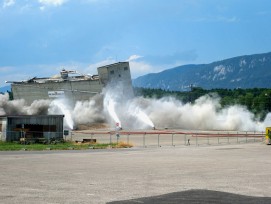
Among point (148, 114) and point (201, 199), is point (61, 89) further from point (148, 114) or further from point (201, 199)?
point (201, 199)

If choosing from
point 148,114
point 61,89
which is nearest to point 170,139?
point 148,114

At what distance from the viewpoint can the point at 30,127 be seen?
50.5 metres

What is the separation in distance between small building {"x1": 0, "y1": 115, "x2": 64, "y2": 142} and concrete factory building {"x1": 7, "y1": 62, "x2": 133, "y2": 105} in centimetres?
4014

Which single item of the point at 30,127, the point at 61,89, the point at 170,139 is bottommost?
the point at 170,139

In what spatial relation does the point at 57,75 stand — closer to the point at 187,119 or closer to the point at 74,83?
the point at 74,83

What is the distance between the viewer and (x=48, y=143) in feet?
153

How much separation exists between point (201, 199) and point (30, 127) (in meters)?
41.4

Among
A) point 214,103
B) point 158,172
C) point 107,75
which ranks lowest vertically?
point 158,172

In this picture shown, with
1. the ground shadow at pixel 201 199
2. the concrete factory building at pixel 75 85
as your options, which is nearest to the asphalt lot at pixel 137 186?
the ground shadow at pixel 201 199

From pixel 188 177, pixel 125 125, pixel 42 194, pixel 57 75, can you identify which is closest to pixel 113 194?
pixel 42 194

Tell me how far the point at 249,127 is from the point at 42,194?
81.3m

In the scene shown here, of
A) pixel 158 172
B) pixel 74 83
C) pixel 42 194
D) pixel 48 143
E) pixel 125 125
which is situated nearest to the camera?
pixel 42 194

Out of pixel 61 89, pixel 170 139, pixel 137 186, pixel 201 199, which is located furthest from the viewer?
pixel 61 89

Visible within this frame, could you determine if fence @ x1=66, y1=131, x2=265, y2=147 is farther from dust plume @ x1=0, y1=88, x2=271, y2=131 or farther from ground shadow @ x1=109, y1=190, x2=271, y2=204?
ground shadow @ x1=109, y1=190, x2=271, y2=204
